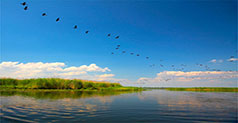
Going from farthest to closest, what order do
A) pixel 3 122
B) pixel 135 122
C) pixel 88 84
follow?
pixel 88 84 → pixel 135 122 → pixel 3 122

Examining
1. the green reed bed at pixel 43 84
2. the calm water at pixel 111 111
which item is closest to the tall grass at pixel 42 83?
the green reed bed at pixel 43 84

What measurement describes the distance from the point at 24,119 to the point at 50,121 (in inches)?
107

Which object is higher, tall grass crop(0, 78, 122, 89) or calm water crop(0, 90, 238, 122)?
tall grass crop(0, 78, 122, 89)

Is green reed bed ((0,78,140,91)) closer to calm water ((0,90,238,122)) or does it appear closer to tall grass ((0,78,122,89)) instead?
tall grass ((0,78,122,89))

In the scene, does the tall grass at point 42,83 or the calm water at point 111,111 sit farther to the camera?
the tall grass at point 42,83

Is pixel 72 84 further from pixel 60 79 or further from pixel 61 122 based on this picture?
pixel 61 122

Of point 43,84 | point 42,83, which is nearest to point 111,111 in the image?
point 43,84

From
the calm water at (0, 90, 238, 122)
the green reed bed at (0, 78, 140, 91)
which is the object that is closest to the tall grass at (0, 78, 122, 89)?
the green reed bed at (0, 78, 140, 91)

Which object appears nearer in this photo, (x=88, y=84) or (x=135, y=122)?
(x=135, y=122)

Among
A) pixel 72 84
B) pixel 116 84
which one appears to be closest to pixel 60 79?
pixel 72 84

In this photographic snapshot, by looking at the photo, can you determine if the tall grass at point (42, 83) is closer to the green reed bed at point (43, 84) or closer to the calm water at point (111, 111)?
the green reed bed at point (43, 84)

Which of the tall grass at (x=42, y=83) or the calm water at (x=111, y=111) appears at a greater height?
the tall grass at (x=42, y=83)

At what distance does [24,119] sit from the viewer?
13.2 m

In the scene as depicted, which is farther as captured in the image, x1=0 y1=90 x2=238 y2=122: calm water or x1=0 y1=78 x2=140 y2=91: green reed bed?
x1=0 y1=78 x2=140 y2=91: green reed bed
